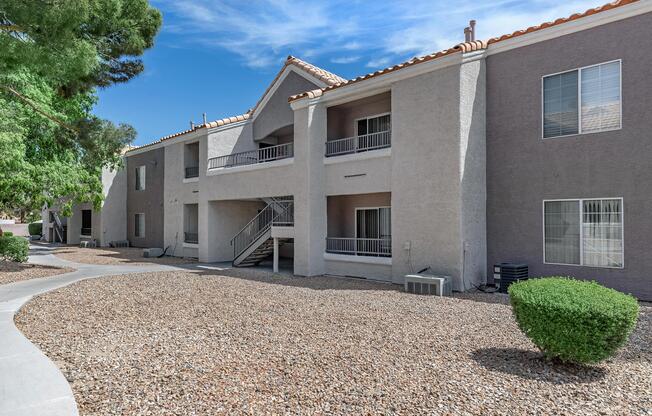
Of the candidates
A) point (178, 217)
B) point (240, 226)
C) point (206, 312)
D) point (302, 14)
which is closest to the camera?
point (206, 312)

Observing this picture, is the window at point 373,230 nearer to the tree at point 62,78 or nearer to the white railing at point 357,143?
the white railing at point 357,143

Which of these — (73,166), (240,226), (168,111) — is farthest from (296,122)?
(168,111)

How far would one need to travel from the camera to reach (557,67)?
1235 cm

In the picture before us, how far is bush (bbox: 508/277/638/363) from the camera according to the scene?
570cm

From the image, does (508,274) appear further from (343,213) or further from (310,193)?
(343,213)

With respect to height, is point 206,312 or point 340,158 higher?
point 340,158

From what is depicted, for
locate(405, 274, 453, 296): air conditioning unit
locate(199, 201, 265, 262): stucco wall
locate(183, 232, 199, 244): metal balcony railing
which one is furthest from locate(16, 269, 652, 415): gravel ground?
locate(183, 232, 199, 244): metal balcony railing

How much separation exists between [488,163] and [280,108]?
35.5ft

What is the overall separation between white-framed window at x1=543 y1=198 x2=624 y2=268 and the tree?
1278cm

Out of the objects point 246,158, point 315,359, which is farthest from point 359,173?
point 315,359

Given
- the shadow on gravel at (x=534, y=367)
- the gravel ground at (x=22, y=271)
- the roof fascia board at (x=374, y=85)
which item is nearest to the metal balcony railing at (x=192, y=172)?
the gravel ground at (x=22, y=271)

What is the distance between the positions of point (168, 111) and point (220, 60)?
7.55m

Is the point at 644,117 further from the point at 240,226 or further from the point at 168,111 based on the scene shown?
the point at 168,111

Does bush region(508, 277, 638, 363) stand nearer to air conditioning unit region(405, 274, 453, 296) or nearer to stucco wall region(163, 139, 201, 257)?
air conditioning unit region(405, 274, 453, 296)
